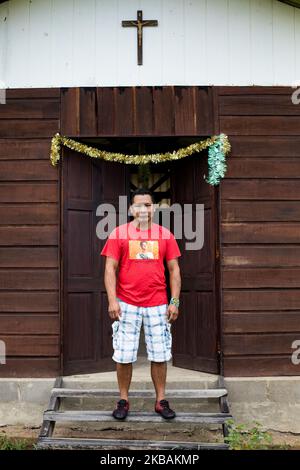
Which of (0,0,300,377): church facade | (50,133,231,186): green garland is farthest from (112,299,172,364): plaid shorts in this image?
(50,133,231,186): green garland

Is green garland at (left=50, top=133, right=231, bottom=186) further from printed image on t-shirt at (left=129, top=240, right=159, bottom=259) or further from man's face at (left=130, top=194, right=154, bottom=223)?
printed image on t-shirt at (left=129, top=240, right=159, bottom=259)

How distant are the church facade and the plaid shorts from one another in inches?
40.6

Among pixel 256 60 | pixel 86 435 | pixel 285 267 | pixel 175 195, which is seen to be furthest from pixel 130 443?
pixel 256 60

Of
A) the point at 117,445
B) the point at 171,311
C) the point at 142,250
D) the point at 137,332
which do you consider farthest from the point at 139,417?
the point at 142,250

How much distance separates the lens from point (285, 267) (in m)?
5.36

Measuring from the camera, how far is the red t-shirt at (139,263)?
4414 millimetres

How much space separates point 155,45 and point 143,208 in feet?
6.31

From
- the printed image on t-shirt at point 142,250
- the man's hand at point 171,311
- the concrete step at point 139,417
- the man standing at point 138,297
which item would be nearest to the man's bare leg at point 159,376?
the man standing at point 138,297

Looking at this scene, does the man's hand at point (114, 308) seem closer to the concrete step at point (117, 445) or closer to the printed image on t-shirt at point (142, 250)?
the printed image on t-shirt at point (142, 250)

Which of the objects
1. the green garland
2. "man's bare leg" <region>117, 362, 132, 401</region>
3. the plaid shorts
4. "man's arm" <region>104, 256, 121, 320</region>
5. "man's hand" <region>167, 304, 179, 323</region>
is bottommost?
"man's bare leg" <region>117, 362, 132, 401</region>

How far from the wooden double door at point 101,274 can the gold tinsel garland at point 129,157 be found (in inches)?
5.5

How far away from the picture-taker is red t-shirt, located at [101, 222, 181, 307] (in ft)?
→ 14.5

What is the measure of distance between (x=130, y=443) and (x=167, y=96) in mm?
3166

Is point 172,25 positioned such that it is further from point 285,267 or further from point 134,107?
point 285,267
